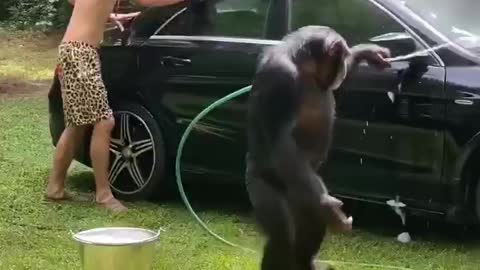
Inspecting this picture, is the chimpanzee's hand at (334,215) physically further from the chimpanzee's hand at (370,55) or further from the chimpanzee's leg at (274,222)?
the chimpanzee's hand at (370,55)

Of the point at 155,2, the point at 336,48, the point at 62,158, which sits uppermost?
the point at 336,48

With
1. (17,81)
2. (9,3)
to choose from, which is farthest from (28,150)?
(9,3)

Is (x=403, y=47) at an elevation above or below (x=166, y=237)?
above

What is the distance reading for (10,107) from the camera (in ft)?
36.3

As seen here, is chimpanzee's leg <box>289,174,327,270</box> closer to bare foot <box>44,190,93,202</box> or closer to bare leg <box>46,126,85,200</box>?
bare leg <box>46,126,85,200</box>

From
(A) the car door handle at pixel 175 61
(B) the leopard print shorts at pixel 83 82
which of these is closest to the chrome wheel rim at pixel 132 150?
(B) the leopard print shorts at pixel 83 82

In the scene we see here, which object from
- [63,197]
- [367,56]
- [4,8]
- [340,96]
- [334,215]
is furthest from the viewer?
[4,8]

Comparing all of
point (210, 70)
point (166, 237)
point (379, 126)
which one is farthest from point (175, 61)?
point (379, 126)

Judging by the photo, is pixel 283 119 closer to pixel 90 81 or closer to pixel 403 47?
pixel 403 47

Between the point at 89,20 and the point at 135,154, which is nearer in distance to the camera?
the point at 89,20

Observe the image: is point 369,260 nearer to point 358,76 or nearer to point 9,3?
point 358,76

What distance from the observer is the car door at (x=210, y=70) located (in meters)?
6.46

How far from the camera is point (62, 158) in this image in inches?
275

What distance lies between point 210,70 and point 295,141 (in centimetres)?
289
